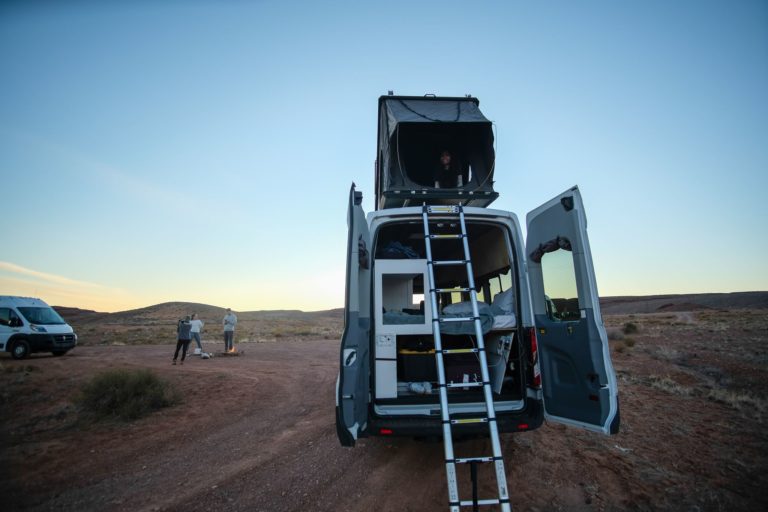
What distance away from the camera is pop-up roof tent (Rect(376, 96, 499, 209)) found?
5.46 metres

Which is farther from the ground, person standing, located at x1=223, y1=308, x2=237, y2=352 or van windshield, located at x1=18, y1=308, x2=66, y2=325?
van windshield, located at x1=18, y1=308, x2=66, y2=325

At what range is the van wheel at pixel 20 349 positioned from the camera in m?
13.5

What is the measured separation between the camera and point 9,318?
13.8 m

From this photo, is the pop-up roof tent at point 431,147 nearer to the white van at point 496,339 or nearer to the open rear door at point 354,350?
the white van at point 496,339

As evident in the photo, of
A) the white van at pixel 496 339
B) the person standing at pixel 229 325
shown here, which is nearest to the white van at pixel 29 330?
the person standing at pixel 229 325

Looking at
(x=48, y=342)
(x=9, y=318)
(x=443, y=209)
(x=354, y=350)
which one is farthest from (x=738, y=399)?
(x=9, y=318)

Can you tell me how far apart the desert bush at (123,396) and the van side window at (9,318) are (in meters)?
11.2

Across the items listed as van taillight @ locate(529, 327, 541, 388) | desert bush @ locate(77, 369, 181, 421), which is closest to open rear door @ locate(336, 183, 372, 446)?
van taillight @ locate(529, 327, 541, 388)

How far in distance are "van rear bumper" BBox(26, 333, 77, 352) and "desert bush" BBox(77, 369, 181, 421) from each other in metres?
10.8

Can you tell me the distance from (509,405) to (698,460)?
2448 millimetres

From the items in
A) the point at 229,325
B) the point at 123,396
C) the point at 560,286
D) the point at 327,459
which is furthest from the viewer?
the point at 229,325

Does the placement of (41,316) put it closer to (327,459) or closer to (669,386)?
(327,459)

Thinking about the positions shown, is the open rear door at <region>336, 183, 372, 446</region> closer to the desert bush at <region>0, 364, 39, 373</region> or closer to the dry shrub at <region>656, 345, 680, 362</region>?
the desert bush at <region>0, 364, 39, 373</region>

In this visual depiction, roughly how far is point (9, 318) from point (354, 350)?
18.1m
